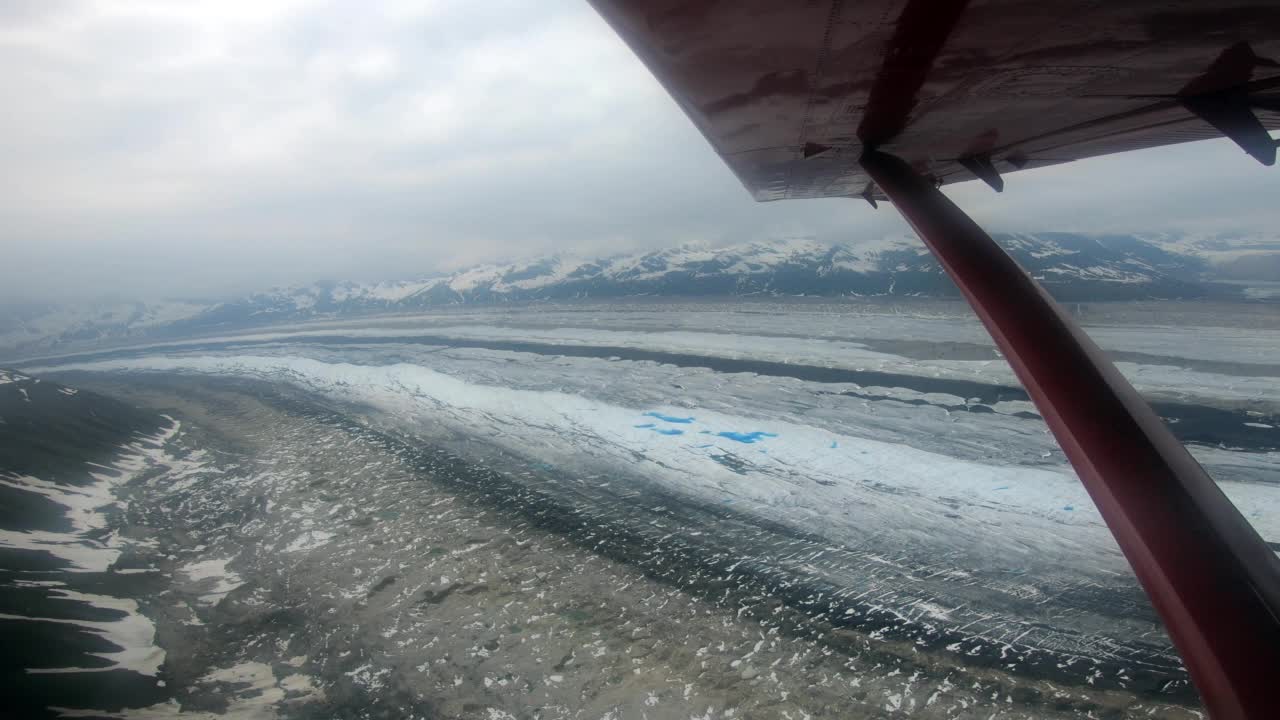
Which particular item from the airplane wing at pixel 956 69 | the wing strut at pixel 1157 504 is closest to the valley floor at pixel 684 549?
the wing strut at pixel 1157 504

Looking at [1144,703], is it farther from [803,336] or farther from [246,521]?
[803,336]

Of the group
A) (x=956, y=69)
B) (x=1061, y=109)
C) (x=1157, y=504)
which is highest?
(x=1061, y=109)

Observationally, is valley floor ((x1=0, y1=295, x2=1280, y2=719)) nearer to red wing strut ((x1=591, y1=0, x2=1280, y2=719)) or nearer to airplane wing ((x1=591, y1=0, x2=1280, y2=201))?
red wing strut ((x1=591, y1=0, x2=1280, y2=719))

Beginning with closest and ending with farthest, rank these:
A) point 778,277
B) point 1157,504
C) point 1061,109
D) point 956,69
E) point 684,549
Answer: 1. point 1157,504
2. point 956,69
3. point 1061,109
4. point 684,549
5. point 778,277

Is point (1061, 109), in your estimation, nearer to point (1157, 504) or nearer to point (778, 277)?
point (1157, 504)

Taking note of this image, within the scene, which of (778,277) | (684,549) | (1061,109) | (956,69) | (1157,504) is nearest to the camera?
(1157,504)

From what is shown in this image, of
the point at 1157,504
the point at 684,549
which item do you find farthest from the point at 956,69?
the point at 684,549

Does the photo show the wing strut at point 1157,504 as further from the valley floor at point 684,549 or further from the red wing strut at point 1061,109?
the valley floor at point 684,549
